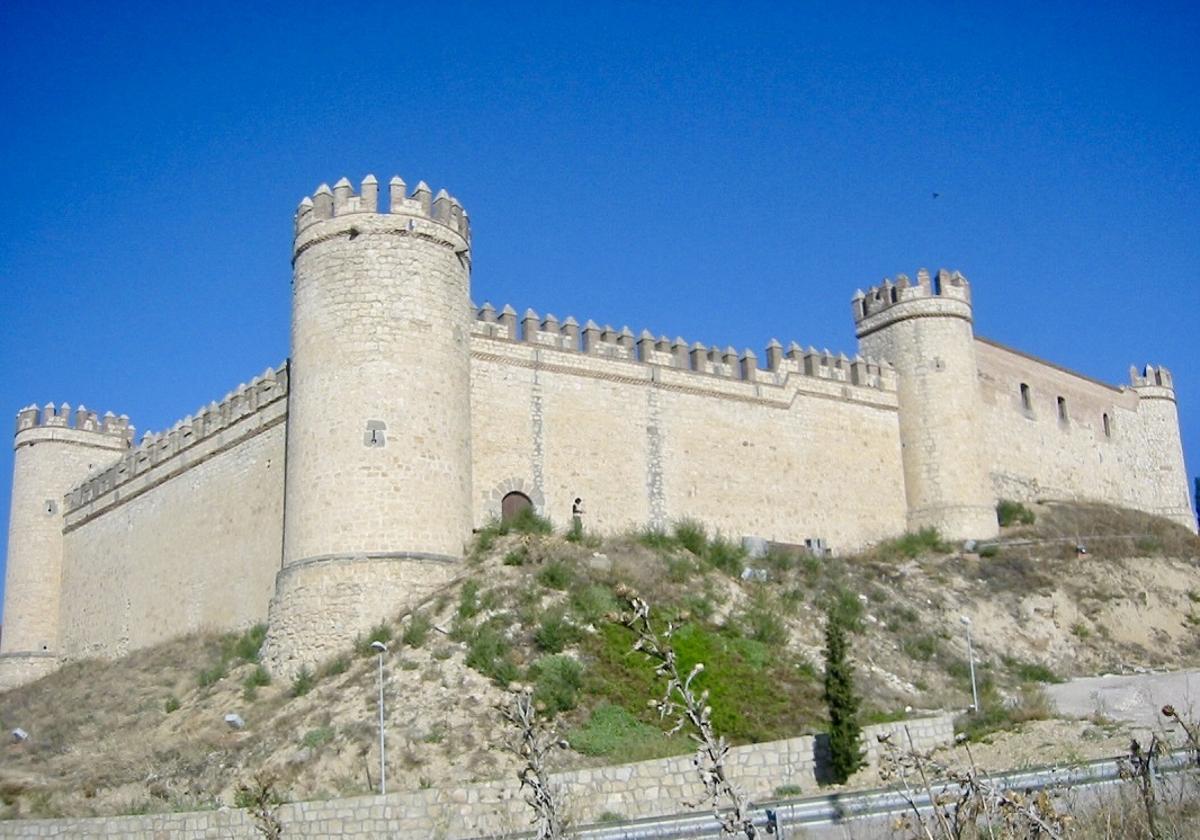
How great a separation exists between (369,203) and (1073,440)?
74.5 ft

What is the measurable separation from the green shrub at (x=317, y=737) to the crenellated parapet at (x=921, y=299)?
19.4 metres

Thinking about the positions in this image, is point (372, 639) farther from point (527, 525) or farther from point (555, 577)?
point (527, 525)

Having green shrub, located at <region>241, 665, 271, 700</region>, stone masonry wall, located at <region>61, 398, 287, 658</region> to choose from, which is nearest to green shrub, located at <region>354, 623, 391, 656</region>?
green shrub, located at <region>241, 665, 271, 700</region>

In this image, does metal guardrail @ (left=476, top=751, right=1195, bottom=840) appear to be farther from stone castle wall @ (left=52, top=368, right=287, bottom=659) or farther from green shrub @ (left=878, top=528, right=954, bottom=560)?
green shrub @ (left=878, top=528, right=954, bottom=560)

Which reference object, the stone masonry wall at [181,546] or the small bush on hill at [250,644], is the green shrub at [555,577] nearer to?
the small bush on hill at [250,644]

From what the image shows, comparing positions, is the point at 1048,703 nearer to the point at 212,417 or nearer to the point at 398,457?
the point at 398,457

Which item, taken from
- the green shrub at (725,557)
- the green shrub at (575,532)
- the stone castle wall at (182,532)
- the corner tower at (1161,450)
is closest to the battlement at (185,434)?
the stone castle wall at (182,532)

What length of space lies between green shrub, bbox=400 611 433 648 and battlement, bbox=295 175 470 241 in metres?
7.29

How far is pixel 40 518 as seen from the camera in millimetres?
35594

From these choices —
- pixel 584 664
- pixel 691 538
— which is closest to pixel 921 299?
pixel 691 538

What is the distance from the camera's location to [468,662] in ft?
64.5

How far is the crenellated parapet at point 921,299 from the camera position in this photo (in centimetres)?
3269

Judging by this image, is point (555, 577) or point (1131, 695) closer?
point (1131, 695)

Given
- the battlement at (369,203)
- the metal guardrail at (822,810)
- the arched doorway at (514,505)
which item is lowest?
the metal guardrail at (822,810)
